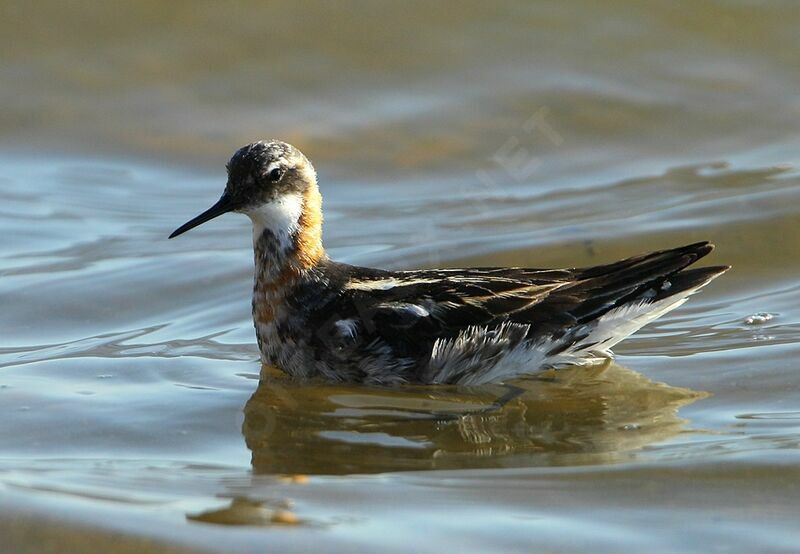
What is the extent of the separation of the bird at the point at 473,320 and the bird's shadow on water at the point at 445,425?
13cm

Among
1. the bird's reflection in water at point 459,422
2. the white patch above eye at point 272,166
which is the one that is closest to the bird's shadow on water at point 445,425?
the bird's reflection in water at point 459,422

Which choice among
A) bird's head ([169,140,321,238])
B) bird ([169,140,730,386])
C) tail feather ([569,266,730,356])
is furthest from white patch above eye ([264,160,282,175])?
tail feather ([569,266,730,356])

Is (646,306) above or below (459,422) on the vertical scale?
above

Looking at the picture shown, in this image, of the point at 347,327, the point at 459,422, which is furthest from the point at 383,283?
the point at 459,422

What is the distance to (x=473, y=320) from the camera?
25.3 ft

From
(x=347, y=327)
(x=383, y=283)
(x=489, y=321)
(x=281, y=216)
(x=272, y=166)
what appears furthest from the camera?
(x=281, y=216)

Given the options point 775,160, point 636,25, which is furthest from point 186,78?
point 775,160

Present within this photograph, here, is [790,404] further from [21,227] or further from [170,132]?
[170,132]

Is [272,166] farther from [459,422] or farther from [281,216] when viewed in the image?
[459,422]

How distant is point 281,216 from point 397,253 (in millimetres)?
1990

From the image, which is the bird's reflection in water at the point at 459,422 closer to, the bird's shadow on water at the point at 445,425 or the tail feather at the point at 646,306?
the bird's shadow on water at the point at 445,425

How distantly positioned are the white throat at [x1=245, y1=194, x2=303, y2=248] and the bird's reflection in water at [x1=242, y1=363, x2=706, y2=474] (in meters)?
0.91

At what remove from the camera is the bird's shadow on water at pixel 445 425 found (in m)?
6.24

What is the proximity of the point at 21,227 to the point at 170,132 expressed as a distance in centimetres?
232
